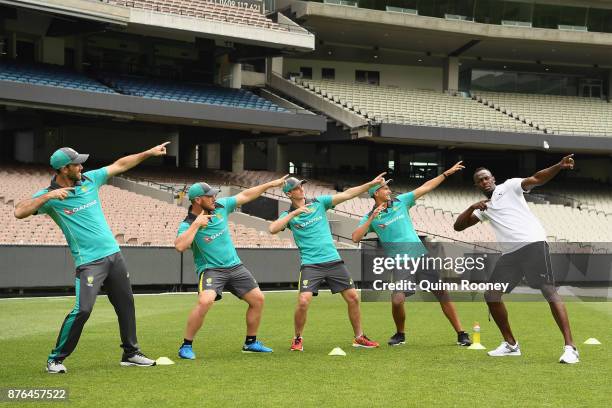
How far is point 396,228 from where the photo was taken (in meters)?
12.6

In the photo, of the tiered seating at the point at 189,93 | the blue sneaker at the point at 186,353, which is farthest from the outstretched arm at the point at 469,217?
the tiered seating at the point at 189,93

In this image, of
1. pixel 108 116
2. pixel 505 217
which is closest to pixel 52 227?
pixel 108 116

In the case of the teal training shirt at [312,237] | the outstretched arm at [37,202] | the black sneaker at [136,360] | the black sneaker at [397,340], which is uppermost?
the outstretched arm at [37,202]

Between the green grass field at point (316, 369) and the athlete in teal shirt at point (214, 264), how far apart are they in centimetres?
38

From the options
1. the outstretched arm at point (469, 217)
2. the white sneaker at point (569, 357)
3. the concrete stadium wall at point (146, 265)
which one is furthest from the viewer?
the concrete stadium wall at point (146, 265)

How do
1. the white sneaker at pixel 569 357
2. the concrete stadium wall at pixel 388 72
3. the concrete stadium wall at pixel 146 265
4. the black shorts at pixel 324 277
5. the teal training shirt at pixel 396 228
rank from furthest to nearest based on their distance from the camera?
the concrete stadium wall at pixel 388 72
the concrete stadium wall at pixel 146 265
the teal training shirt at pixel 396 228
the black shorts at pixel 324 277
the white sneaker at pixel 569 357

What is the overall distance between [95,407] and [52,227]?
1972cm

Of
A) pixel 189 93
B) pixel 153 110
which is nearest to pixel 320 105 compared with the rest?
pixel 189 93

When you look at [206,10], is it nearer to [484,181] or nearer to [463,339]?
[463,339]

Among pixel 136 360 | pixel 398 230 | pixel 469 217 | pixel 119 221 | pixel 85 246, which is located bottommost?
pixel 119 221

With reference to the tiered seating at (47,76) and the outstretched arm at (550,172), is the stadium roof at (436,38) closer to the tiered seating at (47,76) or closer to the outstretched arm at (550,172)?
the tiered seating at (47,76)

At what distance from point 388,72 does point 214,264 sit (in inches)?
1675

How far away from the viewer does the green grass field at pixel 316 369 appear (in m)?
7.85

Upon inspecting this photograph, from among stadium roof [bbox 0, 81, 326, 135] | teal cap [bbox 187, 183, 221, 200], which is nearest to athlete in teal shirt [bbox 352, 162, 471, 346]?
teal cap [bbox 187, 183, 221, 200]
